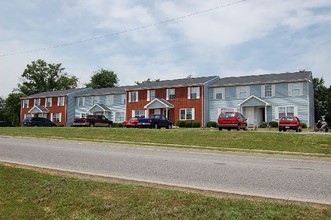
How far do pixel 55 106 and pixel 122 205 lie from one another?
63.4 meters

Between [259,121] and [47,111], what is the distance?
130 ft

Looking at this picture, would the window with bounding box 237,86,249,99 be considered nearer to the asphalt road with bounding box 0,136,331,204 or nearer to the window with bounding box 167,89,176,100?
the window with bounding box 167,89,176,100

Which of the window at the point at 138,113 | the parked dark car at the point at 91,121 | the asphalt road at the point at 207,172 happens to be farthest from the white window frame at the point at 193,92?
the asphalt road at the point at 207,172

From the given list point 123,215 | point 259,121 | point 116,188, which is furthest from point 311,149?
point 259,121

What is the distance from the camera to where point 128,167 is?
11406mm

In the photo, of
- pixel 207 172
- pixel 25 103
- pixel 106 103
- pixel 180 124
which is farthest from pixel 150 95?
pixel 207 172

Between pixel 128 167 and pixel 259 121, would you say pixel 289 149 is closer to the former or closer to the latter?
pixel 128 167

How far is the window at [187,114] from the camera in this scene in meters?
47.8

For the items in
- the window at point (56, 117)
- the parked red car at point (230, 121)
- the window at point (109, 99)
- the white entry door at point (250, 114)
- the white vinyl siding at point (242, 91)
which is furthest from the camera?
the window at point (56, 117)

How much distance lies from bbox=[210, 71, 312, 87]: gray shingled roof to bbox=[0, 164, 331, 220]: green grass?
37.4 meters

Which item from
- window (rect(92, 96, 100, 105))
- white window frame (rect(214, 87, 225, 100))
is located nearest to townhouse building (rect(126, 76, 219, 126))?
white window frame (rect(214, 87, 225, 100))

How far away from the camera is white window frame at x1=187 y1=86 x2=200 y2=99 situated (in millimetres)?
47656

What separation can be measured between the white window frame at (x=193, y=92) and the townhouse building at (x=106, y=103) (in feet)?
40.4

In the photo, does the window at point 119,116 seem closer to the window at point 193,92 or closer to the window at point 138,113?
the window at point 138,113
